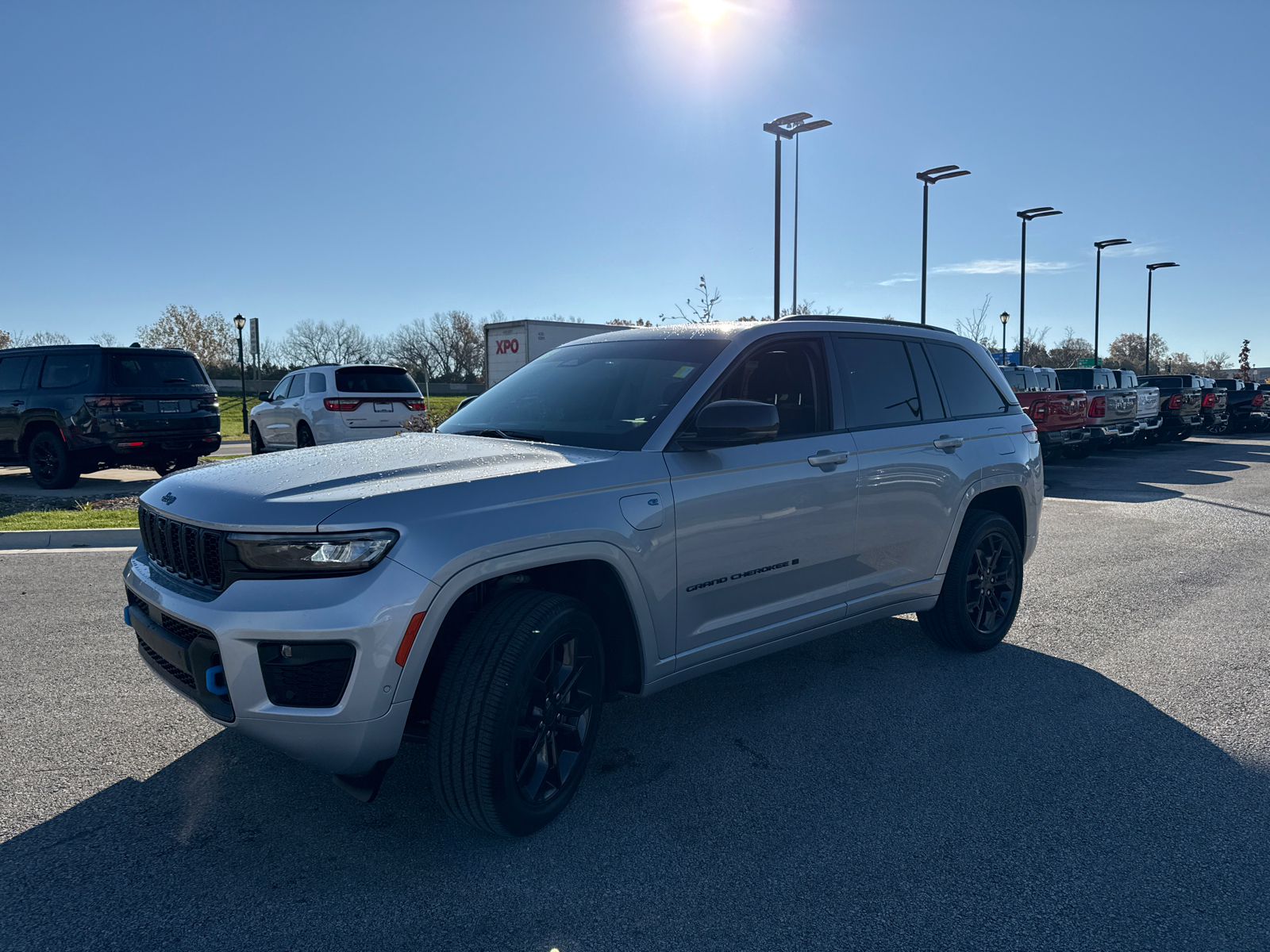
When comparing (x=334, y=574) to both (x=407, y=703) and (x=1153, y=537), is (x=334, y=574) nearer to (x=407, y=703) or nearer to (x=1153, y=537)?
(x=407, y=703)

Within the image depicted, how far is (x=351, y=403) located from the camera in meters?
15.2

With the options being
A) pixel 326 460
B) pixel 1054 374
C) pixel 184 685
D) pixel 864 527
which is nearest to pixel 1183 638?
pixel 864 527

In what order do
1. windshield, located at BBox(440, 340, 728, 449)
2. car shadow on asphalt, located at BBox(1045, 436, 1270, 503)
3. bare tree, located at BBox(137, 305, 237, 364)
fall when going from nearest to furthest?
windshield, located at BBox(440, 340, 728, 449) < car shadow on asphalt, located at BBox(1045, 436, 1270, 503) < bare tree, located at BBox(137, 305, 237, 364)

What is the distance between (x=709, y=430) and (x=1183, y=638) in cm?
386

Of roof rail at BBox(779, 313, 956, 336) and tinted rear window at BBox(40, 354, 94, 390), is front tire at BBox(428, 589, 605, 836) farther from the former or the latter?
tinted rear window at BBox(40, 354, 94, 390)

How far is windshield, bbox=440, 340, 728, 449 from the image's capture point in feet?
12.0

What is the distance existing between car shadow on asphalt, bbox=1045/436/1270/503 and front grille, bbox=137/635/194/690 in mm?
12115

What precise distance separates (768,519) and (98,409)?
10.8m

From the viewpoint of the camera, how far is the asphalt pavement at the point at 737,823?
101 inches

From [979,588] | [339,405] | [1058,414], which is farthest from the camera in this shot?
[1058,414]

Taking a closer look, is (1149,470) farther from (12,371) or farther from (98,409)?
(12,371)

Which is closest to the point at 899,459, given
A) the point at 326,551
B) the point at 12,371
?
the point at 326,551

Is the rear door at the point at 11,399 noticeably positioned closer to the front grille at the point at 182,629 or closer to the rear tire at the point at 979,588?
the front grille at the point at 182,629

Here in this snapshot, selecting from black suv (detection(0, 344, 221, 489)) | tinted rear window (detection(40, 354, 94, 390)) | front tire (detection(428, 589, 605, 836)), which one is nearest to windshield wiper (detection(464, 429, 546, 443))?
front tire (detection(428, 589, 605, 836))
